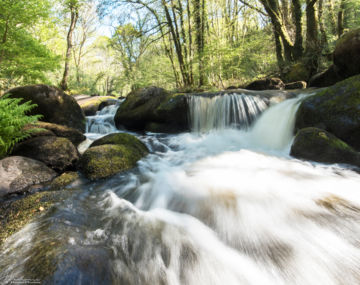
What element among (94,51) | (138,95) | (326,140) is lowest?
(326,140)

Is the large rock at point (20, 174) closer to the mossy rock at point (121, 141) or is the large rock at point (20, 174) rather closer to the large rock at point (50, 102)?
the mossy rock at point (121, 141)

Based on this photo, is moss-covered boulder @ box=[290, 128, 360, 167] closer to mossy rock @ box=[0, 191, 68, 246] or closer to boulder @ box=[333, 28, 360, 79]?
boulder @ box=[333, 28, 360, 79]

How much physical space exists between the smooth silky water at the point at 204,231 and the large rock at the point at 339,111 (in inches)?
32.4

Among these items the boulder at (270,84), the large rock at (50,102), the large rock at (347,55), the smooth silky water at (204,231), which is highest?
the large rock at (347,55)

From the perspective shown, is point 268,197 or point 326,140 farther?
point 326,140

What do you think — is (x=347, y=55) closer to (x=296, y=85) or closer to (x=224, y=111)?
→ (x=296, y=85)

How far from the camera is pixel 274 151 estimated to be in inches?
167

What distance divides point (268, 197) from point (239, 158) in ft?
5.50

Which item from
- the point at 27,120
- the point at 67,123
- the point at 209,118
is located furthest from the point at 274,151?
the point at 67,123

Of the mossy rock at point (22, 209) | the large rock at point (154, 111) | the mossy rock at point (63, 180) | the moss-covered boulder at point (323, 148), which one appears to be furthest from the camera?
Answer: the large rock at point (154, 111)

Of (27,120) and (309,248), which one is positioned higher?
(27,120)

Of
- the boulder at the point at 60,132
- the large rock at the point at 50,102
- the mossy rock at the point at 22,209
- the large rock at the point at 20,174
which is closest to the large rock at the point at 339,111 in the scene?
the mossy rock at the point at 22,209

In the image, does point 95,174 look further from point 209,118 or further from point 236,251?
point 209,118

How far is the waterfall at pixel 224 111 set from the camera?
19.5ft
